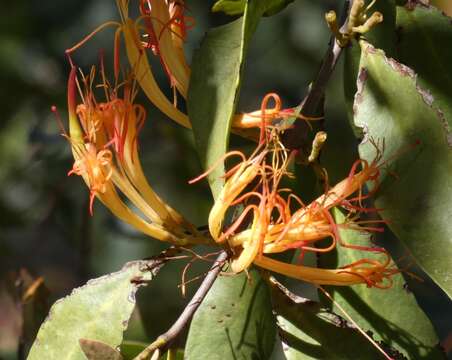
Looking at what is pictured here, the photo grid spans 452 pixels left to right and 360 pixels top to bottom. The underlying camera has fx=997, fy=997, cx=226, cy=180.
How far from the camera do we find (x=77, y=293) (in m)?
1.06

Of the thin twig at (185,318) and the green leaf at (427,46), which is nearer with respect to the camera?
the thin twig at (185,318)

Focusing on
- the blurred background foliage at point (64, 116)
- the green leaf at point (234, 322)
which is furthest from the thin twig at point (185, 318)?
the blurred background foliage at point (64, 116)

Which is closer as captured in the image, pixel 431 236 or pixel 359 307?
pixel 431 236

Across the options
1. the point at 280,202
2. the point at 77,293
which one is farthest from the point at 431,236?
the point at 77,293

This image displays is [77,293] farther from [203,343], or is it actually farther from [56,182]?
[56,182]

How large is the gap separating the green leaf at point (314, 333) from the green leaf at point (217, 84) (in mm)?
153

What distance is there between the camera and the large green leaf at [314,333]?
101 centimetres

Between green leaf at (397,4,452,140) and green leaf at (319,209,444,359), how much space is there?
0.18 metres

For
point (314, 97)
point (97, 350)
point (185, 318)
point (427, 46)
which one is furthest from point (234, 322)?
point (427, 46)

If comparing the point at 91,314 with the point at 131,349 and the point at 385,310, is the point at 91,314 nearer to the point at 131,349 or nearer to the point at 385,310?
the point at 131,349

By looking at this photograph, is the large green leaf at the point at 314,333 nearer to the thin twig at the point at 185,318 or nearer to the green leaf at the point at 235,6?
the thin twig at the point at 185,318

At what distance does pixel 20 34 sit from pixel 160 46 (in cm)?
144

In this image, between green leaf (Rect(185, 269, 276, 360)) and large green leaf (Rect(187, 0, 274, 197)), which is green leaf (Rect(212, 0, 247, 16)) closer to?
large green leaf (Rect(187, 0, 274, 197))

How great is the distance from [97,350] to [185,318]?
0.34 ft
